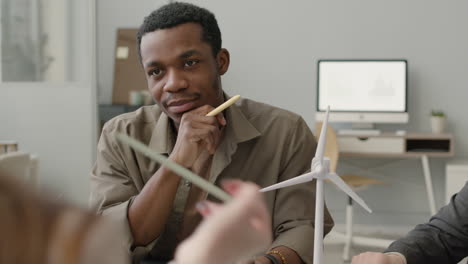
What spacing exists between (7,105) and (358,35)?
8.58 feet

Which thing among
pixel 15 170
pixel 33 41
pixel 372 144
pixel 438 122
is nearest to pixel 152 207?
pixel 15 170

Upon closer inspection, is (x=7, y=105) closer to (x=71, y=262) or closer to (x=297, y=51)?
(x=297, y=51)

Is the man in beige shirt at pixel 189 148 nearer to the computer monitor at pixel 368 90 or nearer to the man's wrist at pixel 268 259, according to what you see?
the man's wrist at pixel 268 259

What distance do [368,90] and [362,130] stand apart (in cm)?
30

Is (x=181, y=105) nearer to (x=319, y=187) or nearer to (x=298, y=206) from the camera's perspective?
(x=298, y=206)

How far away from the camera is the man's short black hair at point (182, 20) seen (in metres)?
1.17

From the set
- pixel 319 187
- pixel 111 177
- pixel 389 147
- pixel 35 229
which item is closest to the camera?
pixel 35 229

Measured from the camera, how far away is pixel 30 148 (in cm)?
387

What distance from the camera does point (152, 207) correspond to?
42.8 inches

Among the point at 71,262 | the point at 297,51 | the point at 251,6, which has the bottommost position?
the point at 71,262

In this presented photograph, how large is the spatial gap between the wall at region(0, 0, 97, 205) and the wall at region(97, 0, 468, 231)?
1.83 ft

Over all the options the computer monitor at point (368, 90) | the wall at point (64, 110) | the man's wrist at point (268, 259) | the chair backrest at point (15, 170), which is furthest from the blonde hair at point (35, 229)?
the computer monitor at point (368, 90)

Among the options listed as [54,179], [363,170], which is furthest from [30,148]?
[54,179]

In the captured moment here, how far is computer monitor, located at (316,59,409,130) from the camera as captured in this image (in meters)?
4.34
